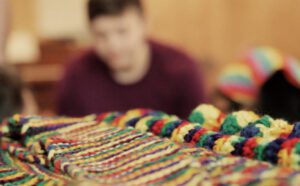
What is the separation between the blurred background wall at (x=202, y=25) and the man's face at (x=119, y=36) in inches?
35.9

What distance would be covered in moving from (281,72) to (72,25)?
2.01m

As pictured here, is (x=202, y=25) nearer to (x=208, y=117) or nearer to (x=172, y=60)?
(x=172, y=60)

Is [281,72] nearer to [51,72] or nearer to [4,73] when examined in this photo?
[4,73]

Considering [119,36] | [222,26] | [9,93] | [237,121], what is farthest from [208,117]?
[222,26]

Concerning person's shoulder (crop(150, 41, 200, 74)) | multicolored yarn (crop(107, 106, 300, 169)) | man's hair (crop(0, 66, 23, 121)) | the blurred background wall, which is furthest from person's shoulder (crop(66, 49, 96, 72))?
multicolored yarn (crop(107, 106, 300, 169))

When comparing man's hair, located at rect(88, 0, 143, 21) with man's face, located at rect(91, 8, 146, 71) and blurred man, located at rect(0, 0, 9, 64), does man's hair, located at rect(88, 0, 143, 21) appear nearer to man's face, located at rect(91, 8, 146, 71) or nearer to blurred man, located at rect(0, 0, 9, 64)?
man's face, located at rect(91, 8, 146, 71)

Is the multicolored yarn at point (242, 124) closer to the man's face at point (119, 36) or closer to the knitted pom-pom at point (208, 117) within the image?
the knitted pom-pom at point (208, 117)

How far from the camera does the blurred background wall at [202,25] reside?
227 cm

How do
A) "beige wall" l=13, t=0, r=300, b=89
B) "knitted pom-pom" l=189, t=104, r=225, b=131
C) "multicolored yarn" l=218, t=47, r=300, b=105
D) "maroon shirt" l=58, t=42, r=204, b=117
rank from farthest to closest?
"beige wall" l=13, t=0, r=300, b=89, "maroon shirt" l=58, t=42, r=204, b=117, "multicolored yarn" l=218, t=47, r=300, b=105, "knitted pom-pom" l=189, t=104, r=225, b=131

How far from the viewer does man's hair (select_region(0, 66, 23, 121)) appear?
874 mm

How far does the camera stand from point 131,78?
5.21ft

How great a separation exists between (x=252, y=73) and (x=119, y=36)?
0.40 meters

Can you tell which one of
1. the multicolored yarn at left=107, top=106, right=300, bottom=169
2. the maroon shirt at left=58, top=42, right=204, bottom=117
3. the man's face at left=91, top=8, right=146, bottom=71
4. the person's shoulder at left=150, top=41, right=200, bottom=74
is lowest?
the maroon shirt at left=58, top=42, right=204, bottom=117

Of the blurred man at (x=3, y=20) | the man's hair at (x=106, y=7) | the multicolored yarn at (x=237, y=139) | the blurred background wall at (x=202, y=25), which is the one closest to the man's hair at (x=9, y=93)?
the blurred man at (x=3, y=20)
